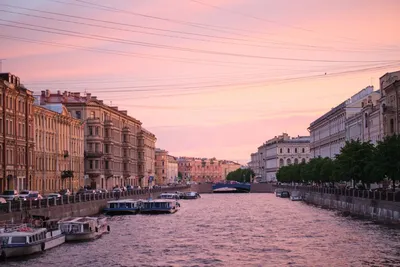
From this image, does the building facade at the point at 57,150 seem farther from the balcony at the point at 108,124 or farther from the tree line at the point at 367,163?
the tree line at the point at 367,163

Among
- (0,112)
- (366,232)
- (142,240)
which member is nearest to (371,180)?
(366,232)

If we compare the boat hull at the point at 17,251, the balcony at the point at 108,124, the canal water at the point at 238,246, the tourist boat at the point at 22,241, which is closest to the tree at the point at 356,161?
the canal water at the point at 238,246

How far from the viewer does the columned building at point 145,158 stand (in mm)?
167000

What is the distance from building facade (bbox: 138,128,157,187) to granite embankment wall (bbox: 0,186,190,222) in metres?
71.5

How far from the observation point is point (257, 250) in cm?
4559

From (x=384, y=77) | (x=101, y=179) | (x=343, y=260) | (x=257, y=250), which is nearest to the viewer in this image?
(x=343, y=260)

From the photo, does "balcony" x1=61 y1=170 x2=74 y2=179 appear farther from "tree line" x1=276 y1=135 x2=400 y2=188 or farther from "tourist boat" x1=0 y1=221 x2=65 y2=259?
"tourist boat" x1=0 y1=221 x2=65 y2=259

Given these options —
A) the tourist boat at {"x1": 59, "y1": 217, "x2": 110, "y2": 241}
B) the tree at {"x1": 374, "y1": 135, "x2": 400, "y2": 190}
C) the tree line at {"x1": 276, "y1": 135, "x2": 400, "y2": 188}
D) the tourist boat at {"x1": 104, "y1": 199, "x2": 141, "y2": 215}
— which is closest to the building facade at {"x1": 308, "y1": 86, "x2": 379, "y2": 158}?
the tree line at {"x1": 276, "y1": 135, "x2": 400, "y2": 188}

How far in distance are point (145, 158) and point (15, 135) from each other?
3897 inches

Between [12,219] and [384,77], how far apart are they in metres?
61.9

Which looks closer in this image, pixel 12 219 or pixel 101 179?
pixel 12 219

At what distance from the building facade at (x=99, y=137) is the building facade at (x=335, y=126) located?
38.8 m

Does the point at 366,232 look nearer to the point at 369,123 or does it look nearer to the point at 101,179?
the point at 369,123

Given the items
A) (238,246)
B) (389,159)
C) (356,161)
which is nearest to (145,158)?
(356,161)
